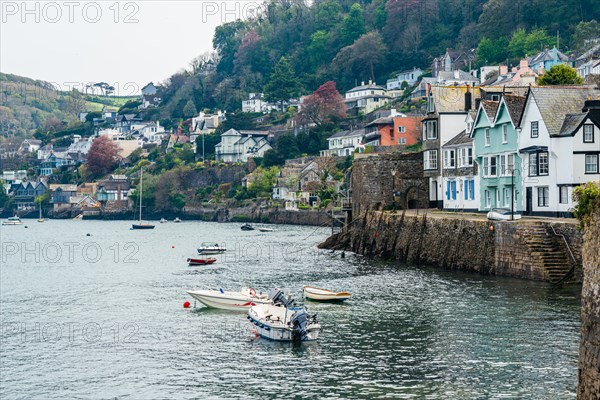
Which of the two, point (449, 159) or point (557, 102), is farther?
point (449, 159)

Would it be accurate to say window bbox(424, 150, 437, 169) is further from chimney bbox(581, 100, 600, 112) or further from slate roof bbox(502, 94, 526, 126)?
chimney bbox(581, 100, 600, 112)

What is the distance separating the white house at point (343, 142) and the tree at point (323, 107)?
40.9 feet

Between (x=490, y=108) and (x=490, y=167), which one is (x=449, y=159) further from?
(x=490, y=108)

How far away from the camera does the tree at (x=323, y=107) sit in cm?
15825

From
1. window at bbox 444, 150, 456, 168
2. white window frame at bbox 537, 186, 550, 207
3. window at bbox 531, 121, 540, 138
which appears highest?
window at bbox 531, 121, 540, 138

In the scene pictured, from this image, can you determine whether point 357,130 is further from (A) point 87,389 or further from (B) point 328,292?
(A) point 87,389

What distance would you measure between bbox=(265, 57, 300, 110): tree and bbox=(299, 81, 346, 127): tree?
28104 mm

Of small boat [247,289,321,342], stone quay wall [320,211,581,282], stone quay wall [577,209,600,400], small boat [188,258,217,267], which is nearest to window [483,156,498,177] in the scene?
stone quay wall [320,211,581,282]

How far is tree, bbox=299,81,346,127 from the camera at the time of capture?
519ft

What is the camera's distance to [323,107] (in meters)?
159

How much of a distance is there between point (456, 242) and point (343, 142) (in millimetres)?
91349

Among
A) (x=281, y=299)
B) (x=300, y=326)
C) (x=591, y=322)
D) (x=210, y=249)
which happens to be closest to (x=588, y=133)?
(x=281, y=299)

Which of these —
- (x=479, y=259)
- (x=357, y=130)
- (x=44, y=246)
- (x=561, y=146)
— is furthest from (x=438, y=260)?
(x=357, y=130)

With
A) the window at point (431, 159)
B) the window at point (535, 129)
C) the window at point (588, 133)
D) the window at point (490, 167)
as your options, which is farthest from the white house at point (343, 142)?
the window at point (588, 133)
